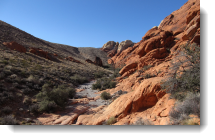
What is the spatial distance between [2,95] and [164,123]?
9.45 m

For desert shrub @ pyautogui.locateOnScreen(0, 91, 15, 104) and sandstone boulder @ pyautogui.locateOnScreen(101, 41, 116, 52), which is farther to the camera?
sandstone boulder @ pyautogui.locateOnScreen(101, 41, 116, 52)

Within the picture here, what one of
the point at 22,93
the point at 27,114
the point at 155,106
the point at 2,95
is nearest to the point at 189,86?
the point at 155,106

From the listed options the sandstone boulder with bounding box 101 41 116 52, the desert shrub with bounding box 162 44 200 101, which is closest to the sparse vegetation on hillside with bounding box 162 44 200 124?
the desert shrub with bounding box 162 44 200 101

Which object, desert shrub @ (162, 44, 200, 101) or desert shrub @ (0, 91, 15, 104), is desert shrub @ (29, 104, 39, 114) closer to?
desert shrub @ (0, 91, 15, 104)

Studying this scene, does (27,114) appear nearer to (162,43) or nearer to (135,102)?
(135,102)

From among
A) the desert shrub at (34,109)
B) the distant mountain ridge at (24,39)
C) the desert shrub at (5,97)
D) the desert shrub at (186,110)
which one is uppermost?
the distant mountain ridge at (24,39)

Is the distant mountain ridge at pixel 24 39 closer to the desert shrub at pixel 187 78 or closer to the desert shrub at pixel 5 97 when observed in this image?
the desert shrub at pixel 5 97

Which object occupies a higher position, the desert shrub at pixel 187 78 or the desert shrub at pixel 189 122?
the desert shrub at pixel 187 78

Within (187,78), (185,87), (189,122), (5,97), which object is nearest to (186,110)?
(189,122)

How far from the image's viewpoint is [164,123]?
3445 mm

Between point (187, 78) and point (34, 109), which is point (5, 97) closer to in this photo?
point (34, 109)

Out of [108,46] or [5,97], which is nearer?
[5,97]

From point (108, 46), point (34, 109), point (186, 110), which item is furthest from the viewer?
point (108, 46)

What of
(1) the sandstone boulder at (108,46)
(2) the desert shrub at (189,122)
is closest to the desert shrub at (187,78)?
(2) the desert shrub at (189,122)
